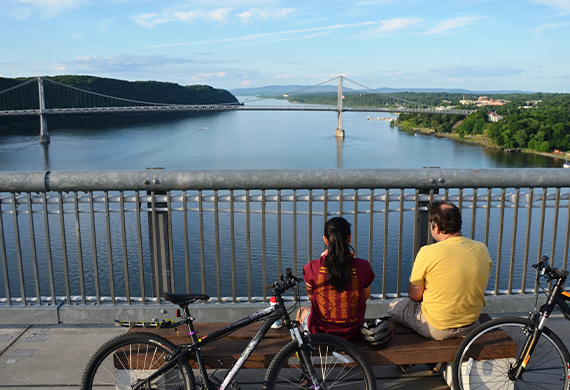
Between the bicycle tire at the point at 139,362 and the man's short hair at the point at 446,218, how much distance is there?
4.28 ft

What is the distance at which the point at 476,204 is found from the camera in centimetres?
340

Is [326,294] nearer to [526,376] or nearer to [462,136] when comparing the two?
[526,376]

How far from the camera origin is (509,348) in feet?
8.04

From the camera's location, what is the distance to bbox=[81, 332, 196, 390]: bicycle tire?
7.31 feet

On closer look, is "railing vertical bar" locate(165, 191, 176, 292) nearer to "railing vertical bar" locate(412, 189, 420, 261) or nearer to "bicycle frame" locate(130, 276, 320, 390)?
"bicycle frame" locate(130, 276, 320, 390)

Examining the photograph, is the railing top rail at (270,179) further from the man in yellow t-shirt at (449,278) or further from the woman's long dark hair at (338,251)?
the woman's long dark hair at (338,251)

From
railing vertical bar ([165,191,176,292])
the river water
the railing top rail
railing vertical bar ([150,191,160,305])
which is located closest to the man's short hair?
the railing top rail

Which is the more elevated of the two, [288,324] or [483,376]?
[288,324]

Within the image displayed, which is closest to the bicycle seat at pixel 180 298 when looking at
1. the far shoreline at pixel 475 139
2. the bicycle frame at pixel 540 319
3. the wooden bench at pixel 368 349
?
the wooden bench at pixel 368 349

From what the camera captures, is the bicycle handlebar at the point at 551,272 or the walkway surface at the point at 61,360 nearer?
the bicycle handlebar at the point at 551,272

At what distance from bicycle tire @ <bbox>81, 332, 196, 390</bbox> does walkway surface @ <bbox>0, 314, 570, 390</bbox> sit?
525 mm

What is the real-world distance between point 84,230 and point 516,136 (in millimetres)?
56997

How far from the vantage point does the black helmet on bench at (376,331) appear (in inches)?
94.3

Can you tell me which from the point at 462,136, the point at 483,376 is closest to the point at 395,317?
the point at 483,376
